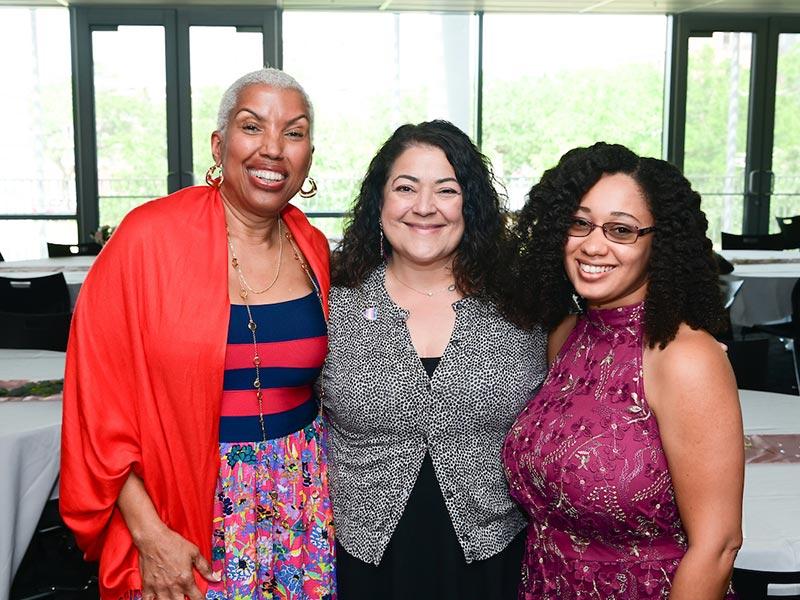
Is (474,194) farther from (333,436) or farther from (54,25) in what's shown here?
(54,25)

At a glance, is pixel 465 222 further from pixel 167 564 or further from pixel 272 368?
pixel 167 564

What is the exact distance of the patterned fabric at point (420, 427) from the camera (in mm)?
1991

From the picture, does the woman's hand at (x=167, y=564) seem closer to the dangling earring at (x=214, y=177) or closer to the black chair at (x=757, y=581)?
the dangling earring at (x=214, y=177)

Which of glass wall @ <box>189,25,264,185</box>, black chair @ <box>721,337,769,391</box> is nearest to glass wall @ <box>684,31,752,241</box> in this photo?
glass wall @ <box>189,25,264,185</box>

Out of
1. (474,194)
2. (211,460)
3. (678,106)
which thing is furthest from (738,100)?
(211,460)

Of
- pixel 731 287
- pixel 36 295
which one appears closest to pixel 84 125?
pixel 36 295

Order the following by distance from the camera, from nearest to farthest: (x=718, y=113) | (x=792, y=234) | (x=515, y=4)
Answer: (x=792, y=234)
(x=515, y=4)
(x=718, y=113)

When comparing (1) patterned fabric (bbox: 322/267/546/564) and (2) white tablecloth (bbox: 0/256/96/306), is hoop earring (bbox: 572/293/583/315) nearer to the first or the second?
(1) patterned fabric (bbox: 322/267/546/564)

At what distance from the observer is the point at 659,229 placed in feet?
5.63

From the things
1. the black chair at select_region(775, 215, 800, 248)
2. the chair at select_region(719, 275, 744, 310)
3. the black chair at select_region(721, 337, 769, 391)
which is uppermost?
the black chair at select_region(775, 215, 800, 248)

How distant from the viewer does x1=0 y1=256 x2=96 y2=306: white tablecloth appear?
582 cm

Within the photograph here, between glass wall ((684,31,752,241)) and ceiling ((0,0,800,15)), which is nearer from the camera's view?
ceiling ((0,0,800,15))

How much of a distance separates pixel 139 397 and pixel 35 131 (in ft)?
28.5

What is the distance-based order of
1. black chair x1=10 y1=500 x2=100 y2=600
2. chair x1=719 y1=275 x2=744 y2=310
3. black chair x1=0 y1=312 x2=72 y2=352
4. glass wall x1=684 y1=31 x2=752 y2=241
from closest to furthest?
1. black chair x1=10 y1=500 x2=100 y2=600
2. black chair x1=0 y1=312 x2=72 y2=352
3. chair x1=719 y1=275 x2=744 y2=310
4. glass wall x1=684 y1=31 x2=752 y2=241
